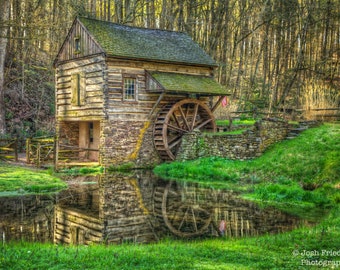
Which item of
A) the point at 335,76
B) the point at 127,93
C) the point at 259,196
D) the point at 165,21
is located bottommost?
the point at 259,196

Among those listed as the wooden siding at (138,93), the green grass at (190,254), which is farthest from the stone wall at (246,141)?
the green grass at (190,254)

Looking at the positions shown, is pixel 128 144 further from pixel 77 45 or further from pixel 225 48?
pixel 225 48

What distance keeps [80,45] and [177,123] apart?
6.41m

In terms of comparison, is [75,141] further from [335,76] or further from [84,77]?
[335,76]

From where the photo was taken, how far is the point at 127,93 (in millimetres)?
22609

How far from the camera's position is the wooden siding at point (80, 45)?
73.4ft

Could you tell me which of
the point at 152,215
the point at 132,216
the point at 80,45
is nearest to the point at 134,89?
the point at 80,45

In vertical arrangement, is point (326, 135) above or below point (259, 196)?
above

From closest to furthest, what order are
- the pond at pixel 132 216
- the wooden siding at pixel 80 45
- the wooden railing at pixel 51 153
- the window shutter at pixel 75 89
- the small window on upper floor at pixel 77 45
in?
1. the pond at pixel 132 216
2. the wooden railing at pixel 51 153
3. the wooden siding at pixel 80 45
4. the small window on upper floor at pixel 77 45
5. the window shutter at pixel 75 89

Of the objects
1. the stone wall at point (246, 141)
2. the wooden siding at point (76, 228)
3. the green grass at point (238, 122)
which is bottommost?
the wooden siding at point (76, 228)

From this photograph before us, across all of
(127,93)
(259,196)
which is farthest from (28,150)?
(259,196)

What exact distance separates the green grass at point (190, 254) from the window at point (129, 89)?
14799mm

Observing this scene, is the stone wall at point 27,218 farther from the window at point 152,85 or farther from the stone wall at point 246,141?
the window at point 152,85

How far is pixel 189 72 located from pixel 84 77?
5.73 m
